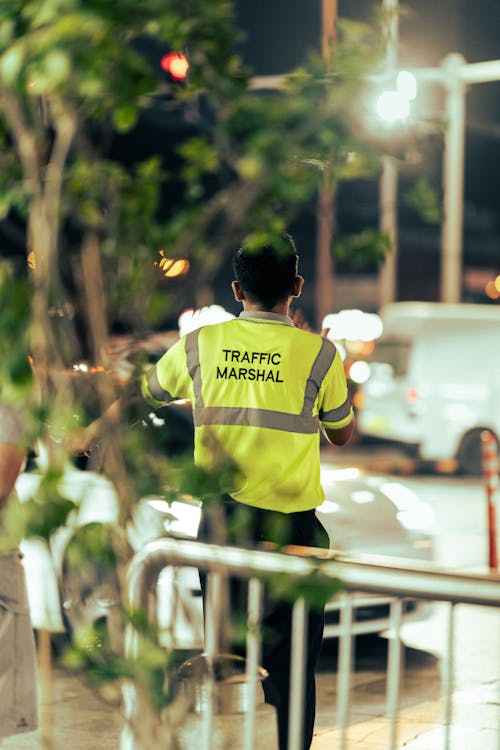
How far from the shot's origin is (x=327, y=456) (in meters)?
23.0

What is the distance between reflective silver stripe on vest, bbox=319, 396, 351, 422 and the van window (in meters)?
15.7

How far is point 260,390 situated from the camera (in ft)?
12.6

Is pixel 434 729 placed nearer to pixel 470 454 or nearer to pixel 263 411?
pixel 263 411

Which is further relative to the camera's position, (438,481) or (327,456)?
(327,456)

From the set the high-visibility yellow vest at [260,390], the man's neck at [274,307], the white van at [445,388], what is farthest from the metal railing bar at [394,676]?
the white van at [445,388]

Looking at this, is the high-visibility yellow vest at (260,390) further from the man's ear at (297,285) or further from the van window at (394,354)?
the van window at (394,354)

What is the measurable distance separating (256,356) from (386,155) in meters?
1.32

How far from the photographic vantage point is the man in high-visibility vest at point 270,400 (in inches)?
150

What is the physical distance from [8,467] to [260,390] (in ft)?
2.61

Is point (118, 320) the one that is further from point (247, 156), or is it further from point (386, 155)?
point (386, 155)

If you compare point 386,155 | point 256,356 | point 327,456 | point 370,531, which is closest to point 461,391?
point 327,456

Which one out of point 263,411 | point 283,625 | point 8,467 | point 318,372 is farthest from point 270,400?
point 8,467

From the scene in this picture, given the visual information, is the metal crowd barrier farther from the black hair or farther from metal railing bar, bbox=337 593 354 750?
the black hair

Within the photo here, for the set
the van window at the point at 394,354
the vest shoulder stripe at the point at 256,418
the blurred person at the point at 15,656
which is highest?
the van window at the point at 394,354
